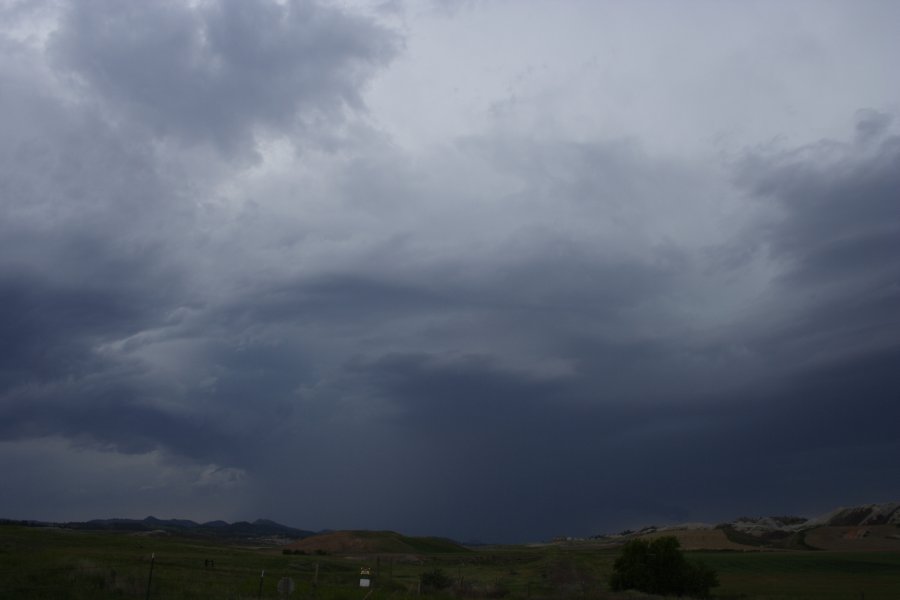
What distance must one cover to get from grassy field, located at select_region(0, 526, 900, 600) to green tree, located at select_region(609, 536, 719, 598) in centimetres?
306

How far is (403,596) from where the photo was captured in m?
41.1

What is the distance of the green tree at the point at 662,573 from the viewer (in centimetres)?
5672

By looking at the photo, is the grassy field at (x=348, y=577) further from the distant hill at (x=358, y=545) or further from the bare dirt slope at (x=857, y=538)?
the distant hill at (x=358, y=545)

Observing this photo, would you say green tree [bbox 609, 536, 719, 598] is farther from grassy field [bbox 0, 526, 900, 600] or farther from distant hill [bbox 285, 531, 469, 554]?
distant hill [bbox 285, 531, 469, 554]

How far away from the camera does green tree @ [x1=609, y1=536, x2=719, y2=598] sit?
56719 millimetres

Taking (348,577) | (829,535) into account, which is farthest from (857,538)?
(348,577)

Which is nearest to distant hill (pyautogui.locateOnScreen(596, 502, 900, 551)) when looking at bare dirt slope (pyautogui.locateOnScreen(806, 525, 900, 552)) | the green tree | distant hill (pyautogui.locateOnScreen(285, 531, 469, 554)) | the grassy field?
bare dirt slope (pyautogui.locateOnScreen(806, 525, 900, 552))

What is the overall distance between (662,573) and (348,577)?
22998 millimetres

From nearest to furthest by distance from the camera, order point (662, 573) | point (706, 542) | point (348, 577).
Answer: point (662, 573)
point (348, 577)
point (706, 542)

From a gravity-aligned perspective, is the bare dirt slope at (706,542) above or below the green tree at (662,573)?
below

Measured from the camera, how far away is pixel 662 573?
5697cm

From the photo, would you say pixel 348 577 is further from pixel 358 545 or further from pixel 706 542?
pixel 706 542

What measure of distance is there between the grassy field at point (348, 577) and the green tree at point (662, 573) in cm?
306

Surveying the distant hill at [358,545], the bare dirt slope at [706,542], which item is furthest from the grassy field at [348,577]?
the bare dirt slope at [706,542]
